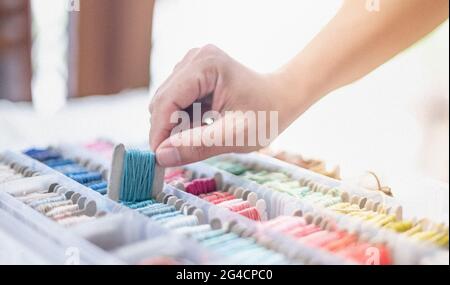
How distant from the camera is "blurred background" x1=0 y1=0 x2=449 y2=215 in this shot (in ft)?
5.45

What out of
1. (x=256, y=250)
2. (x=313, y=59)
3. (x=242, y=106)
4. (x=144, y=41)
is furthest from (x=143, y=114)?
(x=256, y=250)

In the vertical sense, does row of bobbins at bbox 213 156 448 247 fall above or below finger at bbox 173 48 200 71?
below

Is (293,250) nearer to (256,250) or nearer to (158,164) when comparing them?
(256,250)

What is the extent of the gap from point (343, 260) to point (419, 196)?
49 cm

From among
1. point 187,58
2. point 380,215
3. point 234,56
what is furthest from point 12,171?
point 380,215

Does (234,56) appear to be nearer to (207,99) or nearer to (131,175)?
(207,99)

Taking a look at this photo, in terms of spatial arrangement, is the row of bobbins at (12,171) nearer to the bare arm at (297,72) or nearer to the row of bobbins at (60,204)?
the row of bobbins at (60,204)

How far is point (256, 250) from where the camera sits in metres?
1.28

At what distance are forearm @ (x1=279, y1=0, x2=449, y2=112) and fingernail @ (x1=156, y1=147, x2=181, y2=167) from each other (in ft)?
1.19

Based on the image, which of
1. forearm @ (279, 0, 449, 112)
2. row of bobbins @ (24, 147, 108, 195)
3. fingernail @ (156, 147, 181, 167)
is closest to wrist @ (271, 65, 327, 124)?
forearm @ (279, 0, 449, 112)

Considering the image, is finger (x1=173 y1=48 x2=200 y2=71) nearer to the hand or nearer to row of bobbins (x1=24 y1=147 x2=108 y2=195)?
the hand

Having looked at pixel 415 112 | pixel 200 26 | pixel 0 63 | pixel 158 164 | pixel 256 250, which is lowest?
pixel 256 250

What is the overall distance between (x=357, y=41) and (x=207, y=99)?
43 cm

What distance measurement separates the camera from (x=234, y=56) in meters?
1.67
